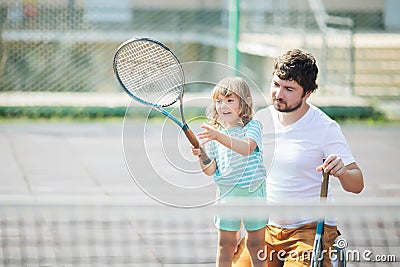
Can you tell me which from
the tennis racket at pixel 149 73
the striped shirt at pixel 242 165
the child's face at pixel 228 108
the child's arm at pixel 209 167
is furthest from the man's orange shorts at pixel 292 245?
the tennis racket at pixel 149 73

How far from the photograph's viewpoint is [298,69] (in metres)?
4.29

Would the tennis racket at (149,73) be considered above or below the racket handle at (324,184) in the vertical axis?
above

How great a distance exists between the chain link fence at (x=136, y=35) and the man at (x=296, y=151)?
9.17 metres

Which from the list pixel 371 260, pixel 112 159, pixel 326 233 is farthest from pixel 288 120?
pixel 112 159

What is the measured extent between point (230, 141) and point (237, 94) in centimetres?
24

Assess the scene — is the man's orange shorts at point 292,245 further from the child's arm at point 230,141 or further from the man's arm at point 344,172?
the child's arm at point 230,141

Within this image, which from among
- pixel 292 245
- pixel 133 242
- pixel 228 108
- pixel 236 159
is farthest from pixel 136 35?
pixel 292 245

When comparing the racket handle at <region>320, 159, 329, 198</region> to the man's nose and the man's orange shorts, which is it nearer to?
the man's orange shorts

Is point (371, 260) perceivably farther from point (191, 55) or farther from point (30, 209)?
point (191, 55)

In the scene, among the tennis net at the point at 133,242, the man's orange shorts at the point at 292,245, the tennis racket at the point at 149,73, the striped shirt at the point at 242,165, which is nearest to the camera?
the man's orange shorts at the point at 292,245

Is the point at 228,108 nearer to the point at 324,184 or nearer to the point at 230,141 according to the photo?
the point at 230,141

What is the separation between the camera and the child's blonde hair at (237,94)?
4.29 m

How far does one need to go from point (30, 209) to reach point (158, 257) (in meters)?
2.60

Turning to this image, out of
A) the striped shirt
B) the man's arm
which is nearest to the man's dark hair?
the striped shirt
